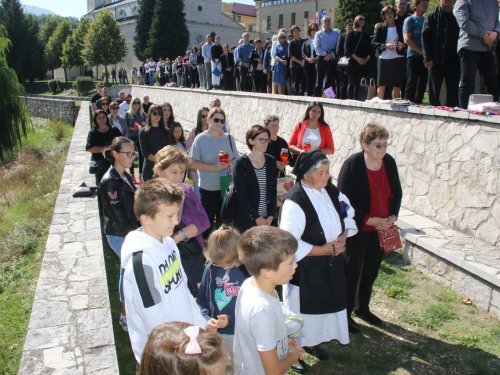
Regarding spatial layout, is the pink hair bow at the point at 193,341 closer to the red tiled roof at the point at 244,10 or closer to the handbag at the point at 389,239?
the handbag at the point at 389,239

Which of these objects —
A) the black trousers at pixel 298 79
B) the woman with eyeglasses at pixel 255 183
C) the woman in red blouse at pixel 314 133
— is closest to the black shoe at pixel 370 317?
the woman with eyeglasses at pixel 255 183

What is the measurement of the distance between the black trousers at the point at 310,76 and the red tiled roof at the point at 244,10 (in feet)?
266

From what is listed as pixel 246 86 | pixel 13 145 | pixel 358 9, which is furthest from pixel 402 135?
pixel 358 9

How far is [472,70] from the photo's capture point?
259 inches

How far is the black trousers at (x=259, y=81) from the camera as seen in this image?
1534 centimetres

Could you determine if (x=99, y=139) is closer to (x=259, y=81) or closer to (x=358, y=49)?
(x=358, y=49)

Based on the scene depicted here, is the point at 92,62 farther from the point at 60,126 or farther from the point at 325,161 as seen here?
the point at 325,161

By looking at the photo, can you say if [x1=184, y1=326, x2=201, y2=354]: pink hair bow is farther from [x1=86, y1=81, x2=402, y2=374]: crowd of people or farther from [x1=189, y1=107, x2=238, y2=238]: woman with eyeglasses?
[x1=189, y1=107, x2=238, y2=238]: woman with eyeglasses

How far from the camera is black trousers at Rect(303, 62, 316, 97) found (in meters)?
11.6

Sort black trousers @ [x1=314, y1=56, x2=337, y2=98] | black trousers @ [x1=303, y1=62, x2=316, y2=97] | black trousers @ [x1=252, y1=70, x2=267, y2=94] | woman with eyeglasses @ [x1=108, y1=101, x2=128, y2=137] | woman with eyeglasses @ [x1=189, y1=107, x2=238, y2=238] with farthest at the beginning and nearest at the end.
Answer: black trousers @ [x1=252, y1=70, x2=267, y2=94]
black trousers @ [x1=303, y1=62, x2=316, y2=97]
black trousers @ [x1=314, y1=56, x2=337, y2=98]
woman with eyeglasses @ [x1=108, y1=101, x2=128, y2=137]
woman with eyeglasses @ [x1=189, y1=107, x2=238, y2=238]

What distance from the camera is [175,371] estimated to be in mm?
1638

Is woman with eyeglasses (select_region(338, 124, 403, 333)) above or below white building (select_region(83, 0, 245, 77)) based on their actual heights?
below

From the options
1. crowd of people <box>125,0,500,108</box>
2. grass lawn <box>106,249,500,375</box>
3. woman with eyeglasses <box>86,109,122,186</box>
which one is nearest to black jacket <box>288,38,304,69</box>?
crowd of people <box>125,0,500,108</box>

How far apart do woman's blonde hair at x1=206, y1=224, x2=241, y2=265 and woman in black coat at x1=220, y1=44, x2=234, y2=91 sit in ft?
48.0
